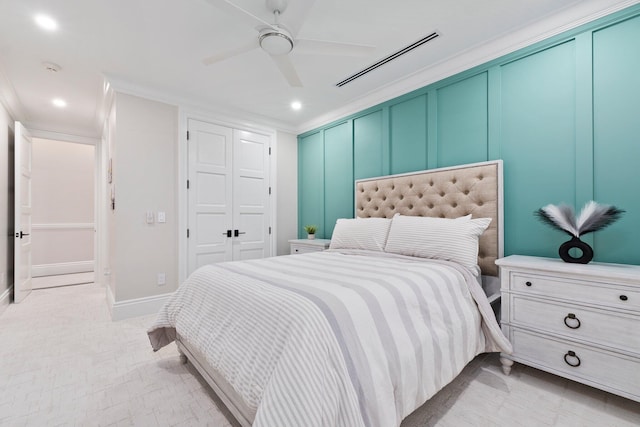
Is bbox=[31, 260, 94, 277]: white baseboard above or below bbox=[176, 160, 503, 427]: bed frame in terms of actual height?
below

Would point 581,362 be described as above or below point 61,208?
below

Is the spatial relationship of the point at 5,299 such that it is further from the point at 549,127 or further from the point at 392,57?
the point at 549,127

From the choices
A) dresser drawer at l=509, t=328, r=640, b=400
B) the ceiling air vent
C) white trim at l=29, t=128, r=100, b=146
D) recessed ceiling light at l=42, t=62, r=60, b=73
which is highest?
the ceiling air vent

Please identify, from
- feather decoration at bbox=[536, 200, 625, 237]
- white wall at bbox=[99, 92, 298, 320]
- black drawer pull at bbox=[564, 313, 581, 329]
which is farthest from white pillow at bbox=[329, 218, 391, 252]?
white wall at bbox=[99, 92, 298, 320]

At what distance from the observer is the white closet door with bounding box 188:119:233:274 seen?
3629mm

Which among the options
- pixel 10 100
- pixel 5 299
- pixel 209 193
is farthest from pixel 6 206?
pixel 209 193

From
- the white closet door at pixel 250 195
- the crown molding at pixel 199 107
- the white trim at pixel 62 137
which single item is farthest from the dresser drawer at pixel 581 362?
the white trim at pixel 62 137

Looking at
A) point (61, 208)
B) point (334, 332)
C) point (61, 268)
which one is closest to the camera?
point (334, 332)

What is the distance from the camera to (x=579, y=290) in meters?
1.71

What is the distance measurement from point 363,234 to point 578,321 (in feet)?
5.39

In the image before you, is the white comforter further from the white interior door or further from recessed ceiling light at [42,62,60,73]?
the white interior door

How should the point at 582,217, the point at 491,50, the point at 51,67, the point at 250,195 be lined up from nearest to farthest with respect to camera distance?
the point at 582,217
the point at 491,50
the point at 51,67
the point at 250,195

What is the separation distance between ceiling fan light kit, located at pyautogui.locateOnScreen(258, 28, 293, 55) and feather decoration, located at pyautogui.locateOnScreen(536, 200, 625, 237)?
2.15 m

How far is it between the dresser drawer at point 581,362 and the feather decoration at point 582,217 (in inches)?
28.3
